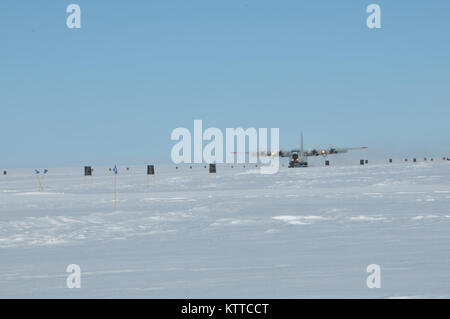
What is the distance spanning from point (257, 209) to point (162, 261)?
9.13 meters

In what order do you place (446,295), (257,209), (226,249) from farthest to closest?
(257,209), (226,249), (446,295)

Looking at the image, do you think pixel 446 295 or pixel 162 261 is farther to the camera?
pixel 162 261

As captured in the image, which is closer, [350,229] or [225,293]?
[225,293]

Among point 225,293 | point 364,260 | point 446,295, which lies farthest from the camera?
point 364,260

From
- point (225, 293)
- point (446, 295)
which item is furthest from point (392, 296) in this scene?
point (225, 293)

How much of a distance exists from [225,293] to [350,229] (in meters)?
6.76

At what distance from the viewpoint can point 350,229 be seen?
1235 centimetres

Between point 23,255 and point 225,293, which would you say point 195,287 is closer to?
point 225,293

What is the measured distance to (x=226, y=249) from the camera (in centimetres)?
999

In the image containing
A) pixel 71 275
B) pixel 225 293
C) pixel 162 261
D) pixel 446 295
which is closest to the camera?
pixel 446 295

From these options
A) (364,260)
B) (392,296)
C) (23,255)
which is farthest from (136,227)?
(392,296)

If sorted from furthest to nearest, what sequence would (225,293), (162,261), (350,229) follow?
1. (350,229)
2. (162,261)
3. (225,293)
